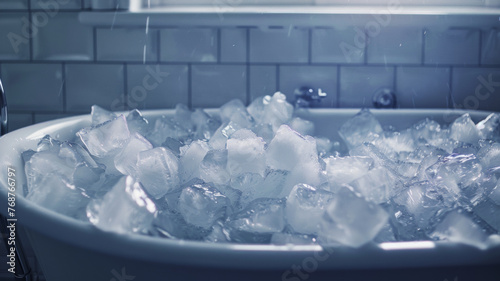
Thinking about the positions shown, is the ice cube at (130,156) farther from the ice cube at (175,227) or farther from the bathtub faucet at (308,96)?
the bathtub faucet at (308,96)

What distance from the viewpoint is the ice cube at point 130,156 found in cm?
91

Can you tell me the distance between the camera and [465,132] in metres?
1.36

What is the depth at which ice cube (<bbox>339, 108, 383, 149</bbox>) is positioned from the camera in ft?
4.68

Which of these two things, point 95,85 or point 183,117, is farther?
point 95,85

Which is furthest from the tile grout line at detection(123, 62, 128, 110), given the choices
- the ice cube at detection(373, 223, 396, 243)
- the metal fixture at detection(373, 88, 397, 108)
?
the ice cube at detection(373, 223, 396, 243)

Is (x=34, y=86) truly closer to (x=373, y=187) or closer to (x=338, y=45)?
(x=338, y=45)

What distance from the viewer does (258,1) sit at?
2.03 meters

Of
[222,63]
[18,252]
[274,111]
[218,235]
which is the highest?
[222,63]

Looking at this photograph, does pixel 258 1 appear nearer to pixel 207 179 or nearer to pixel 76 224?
pixel 207 179

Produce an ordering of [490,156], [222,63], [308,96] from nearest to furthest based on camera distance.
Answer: [490,156] → [308,96] → [222,63]

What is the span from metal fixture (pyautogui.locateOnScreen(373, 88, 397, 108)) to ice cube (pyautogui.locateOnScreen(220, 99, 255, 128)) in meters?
0.52

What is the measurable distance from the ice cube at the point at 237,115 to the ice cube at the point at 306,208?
685 millimetres

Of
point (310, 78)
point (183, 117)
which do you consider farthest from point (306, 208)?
point (310, 78)

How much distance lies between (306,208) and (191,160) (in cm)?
32
